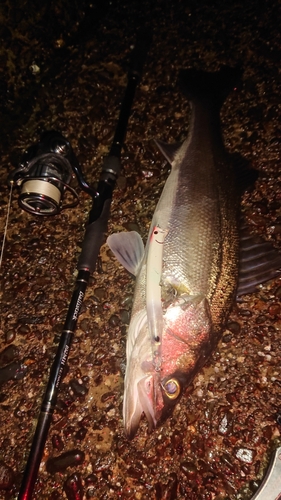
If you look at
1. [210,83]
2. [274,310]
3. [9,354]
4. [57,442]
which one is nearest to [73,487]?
[57,442]

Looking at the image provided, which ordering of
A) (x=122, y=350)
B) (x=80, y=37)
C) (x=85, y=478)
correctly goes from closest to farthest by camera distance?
(x=85, y=478) < (x=122, y=350) < (x=80, y=37)

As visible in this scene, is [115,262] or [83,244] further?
[115,262]

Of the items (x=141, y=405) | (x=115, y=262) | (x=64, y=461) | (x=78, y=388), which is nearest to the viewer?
(x=141, y=405)

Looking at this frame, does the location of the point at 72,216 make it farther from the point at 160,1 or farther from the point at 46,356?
the point at 160,1

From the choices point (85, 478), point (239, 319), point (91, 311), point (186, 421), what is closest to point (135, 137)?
point (91, 311)

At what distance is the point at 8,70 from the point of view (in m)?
3.42

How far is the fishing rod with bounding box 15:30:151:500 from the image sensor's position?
6.58ft

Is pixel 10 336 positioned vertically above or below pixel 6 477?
above

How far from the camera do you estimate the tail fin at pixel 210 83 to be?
10.2 feet

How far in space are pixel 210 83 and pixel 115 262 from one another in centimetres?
191

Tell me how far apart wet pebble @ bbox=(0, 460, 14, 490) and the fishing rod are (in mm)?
391

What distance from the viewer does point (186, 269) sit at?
2361mm

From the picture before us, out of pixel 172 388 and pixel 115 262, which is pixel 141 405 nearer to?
pixel 172 388

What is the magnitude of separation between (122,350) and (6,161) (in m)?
2.06
